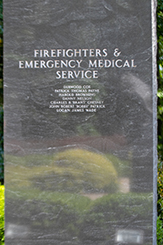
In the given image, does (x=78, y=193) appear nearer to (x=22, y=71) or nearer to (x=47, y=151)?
(x=47, y=151)

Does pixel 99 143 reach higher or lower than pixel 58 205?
higher

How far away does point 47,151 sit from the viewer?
3084 millimetres

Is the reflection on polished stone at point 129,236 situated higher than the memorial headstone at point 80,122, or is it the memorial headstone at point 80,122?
the memorial headstone at point 80,122

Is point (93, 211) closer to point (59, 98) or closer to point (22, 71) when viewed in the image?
point (59, 98)

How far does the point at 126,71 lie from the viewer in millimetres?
3088

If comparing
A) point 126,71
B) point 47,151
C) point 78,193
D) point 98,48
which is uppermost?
point 98,48

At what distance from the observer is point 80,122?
309 centimetres

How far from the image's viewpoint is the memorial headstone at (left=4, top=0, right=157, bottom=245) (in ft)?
10.1

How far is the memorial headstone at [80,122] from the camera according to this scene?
3066 millimetres

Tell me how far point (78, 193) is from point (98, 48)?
5.48ft

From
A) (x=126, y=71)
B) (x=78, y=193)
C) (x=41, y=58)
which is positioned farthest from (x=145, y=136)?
(x=41, y=58)

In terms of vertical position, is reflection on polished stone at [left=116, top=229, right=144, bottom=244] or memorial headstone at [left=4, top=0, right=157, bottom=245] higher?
memorial headstone at [left=4, top=0, right=157, bottom=245]

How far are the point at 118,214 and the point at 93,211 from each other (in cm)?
29

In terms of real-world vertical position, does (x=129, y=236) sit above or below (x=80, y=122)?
below
